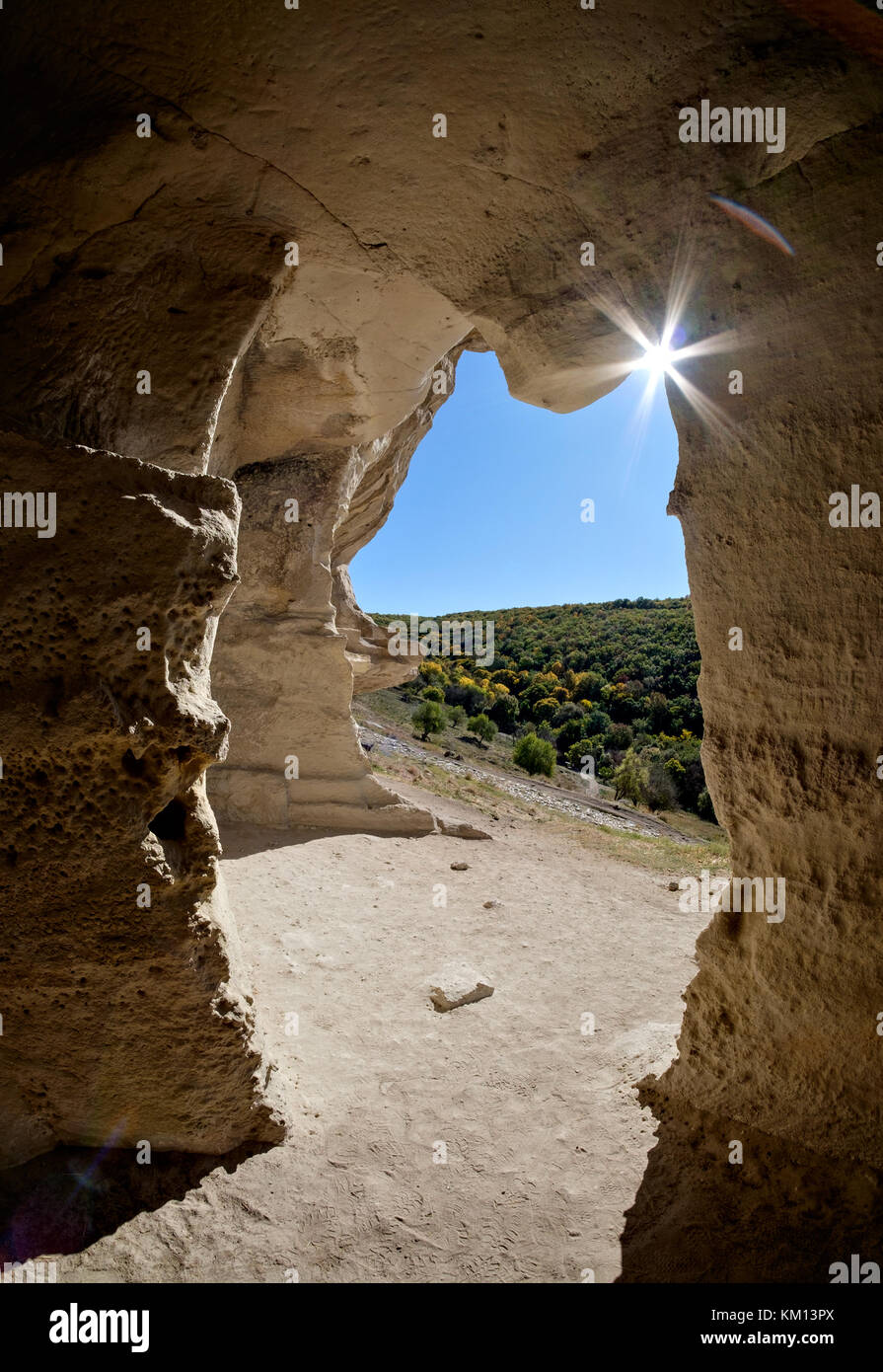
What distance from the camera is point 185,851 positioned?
2475 mm

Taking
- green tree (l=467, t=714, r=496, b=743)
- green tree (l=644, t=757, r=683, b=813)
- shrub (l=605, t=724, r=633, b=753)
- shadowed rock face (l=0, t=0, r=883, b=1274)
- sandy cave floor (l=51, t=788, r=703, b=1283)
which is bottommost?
green tree (l=644, t=757, r=683, b=813)

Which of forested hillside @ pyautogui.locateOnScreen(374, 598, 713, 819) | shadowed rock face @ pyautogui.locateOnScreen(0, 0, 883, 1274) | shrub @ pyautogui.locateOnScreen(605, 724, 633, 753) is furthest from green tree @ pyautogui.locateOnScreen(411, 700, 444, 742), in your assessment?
shadowed rock face @ pyautogui.locateOnScreen(0, 0, 883, 1274)

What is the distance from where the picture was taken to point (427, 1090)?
305cm

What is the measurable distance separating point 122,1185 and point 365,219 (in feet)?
11.6

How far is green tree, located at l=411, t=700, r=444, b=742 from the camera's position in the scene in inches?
798

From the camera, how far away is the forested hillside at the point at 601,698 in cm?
2162

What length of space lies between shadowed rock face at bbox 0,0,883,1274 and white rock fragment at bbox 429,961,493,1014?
1353 millimetres

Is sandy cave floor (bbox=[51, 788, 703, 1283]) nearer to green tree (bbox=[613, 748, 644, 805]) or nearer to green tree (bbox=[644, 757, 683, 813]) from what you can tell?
green tree (bbox=[613, 748, 644, 805])

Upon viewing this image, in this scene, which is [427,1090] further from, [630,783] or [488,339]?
[630,783]

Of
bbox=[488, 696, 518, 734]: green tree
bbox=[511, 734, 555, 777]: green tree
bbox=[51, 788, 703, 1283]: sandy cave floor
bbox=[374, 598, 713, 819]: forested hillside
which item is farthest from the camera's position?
bbox=[488, 696, 518, 734]: green tree

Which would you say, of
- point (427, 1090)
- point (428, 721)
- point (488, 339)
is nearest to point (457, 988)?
point (427, 1090)

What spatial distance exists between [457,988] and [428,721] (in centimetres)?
1647
